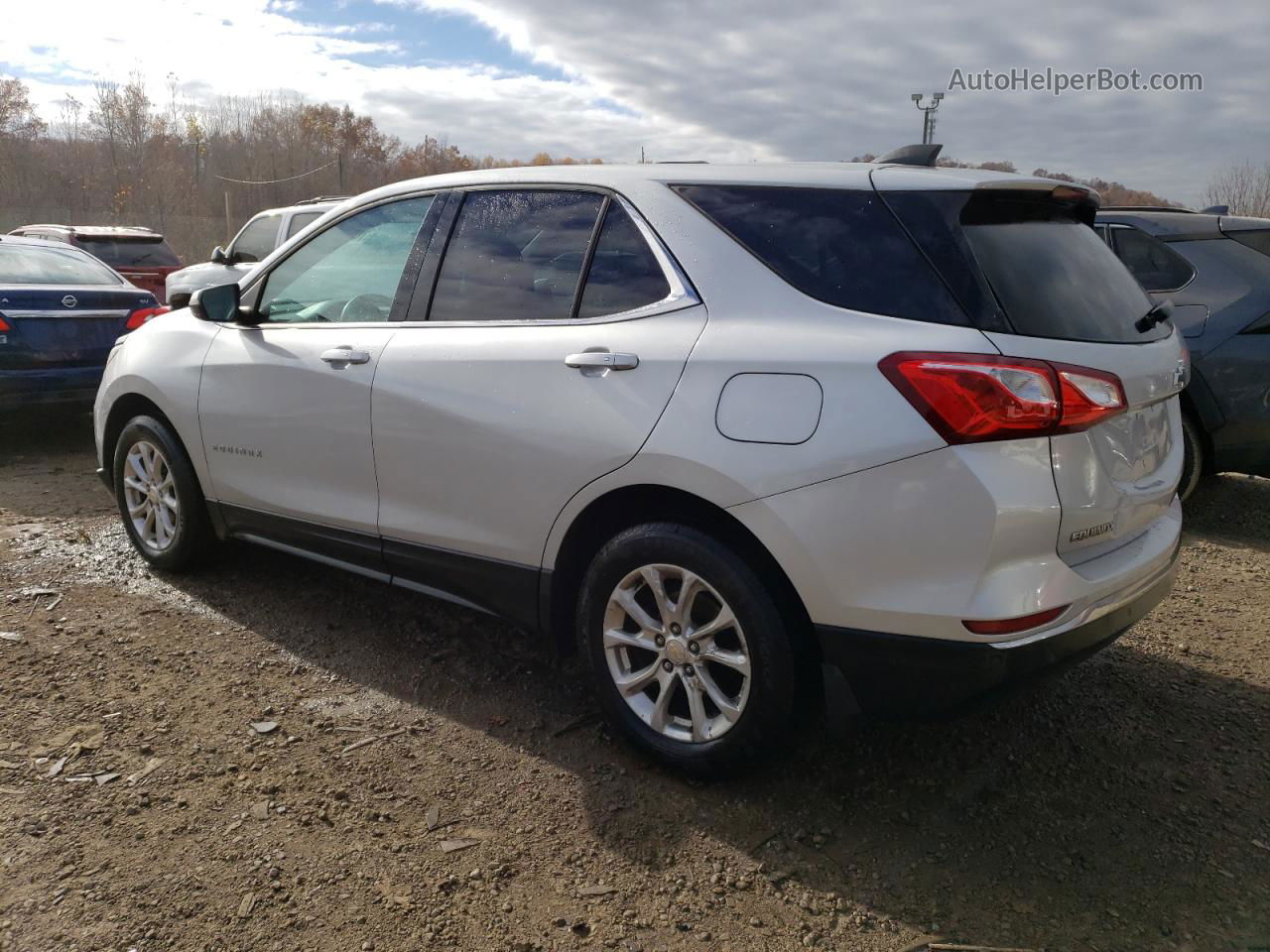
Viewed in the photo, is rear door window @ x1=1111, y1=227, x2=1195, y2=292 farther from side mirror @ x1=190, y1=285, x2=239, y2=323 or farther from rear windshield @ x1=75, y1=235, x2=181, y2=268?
rear windshield @ x1=75, y1=235, x2=181, y2=268

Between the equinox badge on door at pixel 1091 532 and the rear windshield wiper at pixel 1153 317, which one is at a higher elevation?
the rear windshield wiper at pixel 1153 317

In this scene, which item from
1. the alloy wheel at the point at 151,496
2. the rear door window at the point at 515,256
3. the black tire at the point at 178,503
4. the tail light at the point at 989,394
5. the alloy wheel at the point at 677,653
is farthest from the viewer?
the alloy wheel at the point at 151,496

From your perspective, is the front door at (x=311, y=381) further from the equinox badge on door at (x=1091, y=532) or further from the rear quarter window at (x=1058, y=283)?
the equinox badge on door at (x=1091, y=532)

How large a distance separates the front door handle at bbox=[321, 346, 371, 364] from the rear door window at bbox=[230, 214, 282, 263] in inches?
312

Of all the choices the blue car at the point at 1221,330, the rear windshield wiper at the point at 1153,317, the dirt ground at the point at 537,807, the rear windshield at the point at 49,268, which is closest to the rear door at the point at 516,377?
the dirt ground at the point at 537,807

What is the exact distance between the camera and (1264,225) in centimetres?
560

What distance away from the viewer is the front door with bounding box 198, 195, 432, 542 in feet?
11.8

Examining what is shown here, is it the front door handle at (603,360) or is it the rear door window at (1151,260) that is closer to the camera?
the front door handle at (603,360)

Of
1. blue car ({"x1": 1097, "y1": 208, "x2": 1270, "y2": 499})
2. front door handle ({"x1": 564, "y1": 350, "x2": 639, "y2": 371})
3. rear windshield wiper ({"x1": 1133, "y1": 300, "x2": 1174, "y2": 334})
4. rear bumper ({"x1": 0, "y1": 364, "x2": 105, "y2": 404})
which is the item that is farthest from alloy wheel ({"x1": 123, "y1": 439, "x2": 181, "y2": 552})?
blue car ({"x1": 1097, "y1": 208, "x2": 1270, "y2": 499})

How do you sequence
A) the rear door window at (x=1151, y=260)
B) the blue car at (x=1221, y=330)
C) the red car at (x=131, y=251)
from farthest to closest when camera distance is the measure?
the red car at (x=131, y=251) → the rear door window at (x=1151, y=260) → the blue car at (x=1221, y=330)

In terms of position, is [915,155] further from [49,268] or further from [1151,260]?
[49,268]

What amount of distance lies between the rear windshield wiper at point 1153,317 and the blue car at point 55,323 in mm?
6918

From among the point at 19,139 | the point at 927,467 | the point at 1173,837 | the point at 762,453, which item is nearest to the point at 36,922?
the point at 762,453

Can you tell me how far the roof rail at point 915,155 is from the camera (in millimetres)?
3018
